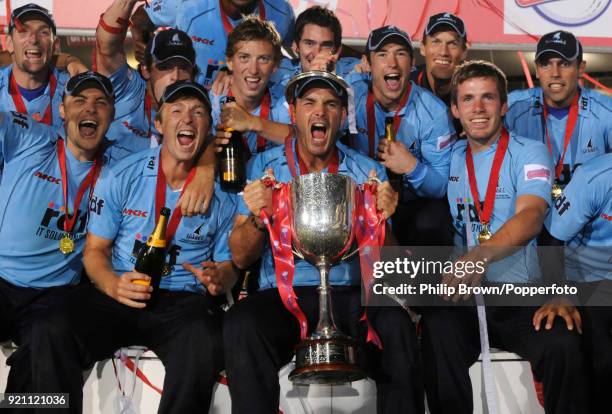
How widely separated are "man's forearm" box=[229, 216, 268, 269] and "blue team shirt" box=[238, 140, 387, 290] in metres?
0.11

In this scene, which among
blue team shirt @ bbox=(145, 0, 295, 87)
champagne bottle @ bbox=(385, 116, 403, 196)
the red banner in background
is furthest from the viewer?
the red banner in background

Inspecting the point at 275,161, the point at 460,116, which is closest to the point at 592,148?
the point at 460,116

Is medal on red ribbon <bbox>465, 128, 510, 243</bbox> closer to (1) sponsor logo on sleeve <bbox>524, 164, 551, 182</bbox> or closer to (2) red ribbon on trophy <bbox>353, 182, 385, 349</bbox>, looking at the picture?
(1) sponsor logo on sleeve <bbox>524, 164, 551, 182</bbox>

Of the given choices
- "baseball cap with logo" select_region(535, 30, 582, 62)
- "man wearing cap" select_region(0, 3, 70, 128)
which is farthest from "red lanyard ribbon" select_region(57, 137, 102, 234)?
"baseball cap with logo" select_region(535, 30, 582, 62)

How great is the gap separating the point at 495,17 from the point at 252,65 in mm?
1921

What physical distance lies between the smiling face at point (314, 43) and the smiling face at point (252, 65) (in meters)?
0.29

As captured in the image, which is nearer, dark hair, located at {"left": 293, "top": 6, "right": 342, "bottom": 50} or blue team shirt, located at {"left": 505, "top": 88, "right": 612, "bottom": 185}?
blue team shirt, located at {"left": 505, "top": 88, "right": 612, "bottom": 185}

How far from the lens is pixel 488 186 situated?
162 inches

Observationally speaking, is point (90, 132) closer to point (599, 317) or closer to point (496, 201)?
point (496, 201)

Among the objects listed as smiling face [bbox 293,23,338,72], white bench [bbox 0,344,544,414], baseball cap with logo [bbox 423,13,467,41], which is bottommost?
white bench [bbox 0,344,544,414]

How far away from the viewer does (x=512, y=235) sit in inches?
150

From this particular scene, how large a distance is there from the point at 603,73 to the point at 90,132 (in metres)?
4.45

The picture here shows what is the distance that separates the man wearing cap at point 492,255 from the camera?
3506mm

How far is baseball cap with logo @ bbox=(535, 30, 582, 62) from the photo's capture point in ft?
15.6
